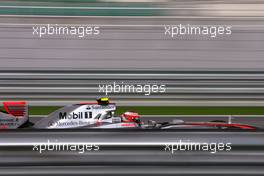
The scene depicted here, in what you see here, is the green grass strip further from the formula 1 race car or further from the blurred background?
the formula 1 race car

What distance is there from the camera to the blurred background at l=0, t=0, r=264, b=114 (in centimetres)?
1711

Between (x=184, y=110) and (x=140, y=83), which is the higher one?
(x=140, y=83)

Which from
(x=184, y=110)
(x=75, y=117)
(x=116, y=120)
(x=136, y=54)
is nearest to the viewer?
(x=116, y=120)

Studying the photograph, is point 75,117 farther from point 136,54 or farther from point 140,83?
point 136,54

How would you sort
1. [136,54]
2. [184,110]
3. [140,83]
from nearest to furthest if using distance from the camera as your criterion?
1. [184,110]
2. [140,83]
3. [136,54]

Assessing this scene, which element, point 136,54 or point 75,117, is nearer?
point 75,117

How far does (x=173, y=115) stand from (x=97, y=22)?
4162 millimetres

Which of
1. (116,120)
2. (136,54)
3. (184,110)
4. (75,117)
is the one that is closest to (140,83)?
(136,54)

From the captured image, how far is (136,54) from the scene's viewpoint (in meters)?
18.0

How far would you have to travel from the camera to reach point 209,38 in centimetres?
1834

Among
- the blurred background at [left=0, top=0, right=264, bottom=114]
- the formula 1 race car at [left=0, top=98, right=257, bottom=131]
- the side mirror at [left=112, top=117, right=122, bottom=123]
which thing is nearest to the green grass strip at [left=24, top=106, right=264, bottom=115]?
the blurred background at [left=0, top=0, right=264, bottom=114]

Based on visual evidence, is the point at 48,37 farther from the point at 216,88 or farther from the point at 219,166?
the point at 219,166

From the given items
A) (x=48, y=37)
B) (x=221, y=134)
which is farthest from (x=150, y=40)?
(x=221, y=134)

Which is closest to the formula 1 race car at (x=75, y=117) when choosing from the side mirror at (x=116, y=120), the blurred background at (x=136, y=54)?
the side mirror at (x=116, y=120)
